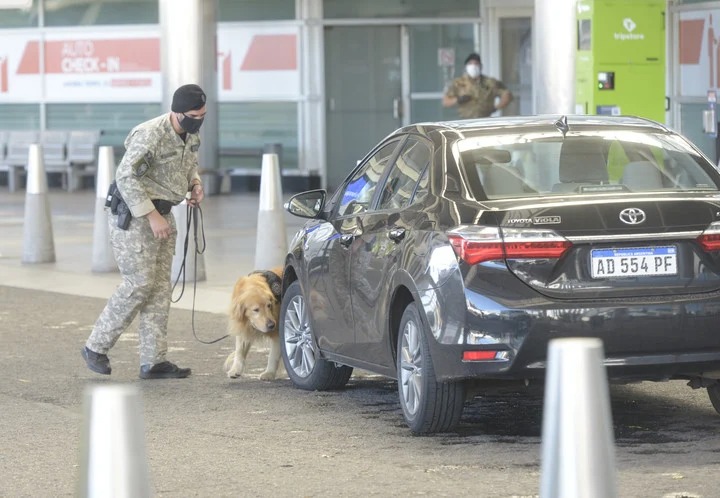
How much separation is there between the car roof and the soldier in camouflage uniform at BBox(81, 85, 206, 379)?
1.89 meters

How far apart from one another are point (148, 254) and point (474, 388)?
2.89 meters

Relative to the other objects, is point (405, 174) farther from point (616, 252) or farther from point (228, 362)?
point (228, 362)

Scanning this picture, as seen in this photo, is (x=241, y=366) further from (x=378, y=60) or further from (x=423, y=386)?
(x=378, y=60)

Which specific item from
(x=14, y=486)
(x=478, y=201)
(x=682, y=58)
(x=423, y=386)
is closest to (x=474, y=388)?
(x=423, y=386)

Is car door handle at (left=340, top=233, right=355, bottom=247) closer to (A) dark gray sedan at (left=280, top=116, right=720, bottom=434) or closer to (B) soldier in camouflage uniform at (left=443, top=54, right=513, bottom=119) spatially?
(A) dark gray sedan at (left=280, top=116, right=720, bottom=434)

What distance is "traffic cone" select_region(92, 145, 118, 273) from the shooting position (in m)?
15.4

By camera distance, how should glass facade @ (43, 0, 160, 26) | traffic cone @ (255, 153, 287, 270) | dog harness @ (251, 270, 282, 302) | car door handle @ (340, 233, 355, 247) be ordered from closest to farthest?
car door handle @ (340, 233, 355, 247), dog harness @ (251, 270, 282, 302), traffic cone @ (255, 153, 287, 270), glass facade @ (43, 0, 160, 26)

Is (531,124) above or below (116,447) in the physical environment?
above

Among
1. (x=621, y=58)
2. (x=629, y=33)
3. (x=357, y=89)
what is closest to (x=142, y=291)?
(x=621, y=58)

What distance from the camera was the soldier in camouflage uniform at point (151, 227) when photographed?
9.40 metres

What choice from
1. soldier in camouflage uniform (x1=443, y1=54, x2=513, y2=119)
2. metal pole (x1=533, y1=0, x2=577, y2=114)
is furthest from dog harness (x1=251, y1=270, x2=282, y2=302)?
soldier in camouflage uniform (x1=443, y1=54, x2=513, y2=119)

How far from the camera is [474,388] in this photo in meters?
7.37

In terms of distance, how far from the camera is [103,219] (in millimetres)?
15531

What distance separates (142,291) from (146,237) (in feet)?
1.10
